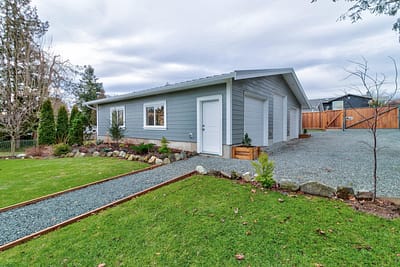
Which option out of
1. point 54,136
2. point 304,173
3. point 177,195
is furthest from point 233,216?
point 54,136

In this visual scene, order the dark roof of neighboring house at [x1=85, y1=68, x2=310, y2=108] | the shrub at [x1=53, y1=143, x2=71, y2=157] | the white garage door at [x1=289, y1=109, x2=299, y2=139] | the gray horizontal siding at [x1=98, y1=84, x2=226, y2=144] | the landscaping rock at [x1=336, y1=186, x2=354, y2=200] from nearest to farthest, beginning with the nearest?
the landscaping rock at [x1=336, y1=186, x2=354, y2=200]
the dark roof of neighboring house at [x1=85, y1=68, x2=310, y2=108]
the gray horizontal siding at [x1=98, y1=84, x2=226, y2=144]
the shrub at [x1=53, y1=143, x2=71, y2=157]
the white garage door at [x1=289, y1=109, x2=299, y2=139]

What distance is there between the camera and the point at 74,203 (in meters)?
3.61

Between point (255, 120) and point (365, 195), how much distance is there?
18.7ft

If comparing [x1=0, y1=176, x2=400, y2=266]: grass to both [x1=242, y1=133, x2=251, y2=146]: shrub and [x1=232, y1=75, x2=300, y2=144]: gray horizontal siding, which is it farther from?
[x1=242, y1=133, x2=251, y2=146]: shrub

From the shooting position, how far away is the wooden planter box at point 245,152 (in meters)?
6.43

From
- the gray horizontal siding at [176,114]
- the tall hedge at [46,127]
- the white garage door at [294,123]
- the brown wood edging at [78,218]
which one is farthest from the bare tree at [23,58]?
the white garage door at [294,123]

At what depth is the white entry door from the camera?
705cm

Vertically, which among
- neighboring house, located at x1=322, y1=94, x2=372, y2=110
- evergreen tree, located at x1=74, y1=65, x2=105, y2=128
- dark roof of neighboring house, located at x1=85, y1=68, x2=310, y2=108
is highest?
evergreen tree, located at x1=74, y1=65, x2=105, y2=128

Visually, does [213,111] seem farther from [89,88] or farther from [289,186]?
[89,88]

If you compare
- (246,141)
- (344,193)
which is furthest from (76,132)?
(344,193)

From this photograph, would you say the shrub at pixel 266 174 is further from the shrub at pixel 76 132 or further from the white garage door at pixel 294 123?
the shrub at pixel 76 132

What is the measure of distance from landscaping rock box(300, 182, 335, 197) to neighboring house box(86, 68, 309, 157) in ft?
11.4

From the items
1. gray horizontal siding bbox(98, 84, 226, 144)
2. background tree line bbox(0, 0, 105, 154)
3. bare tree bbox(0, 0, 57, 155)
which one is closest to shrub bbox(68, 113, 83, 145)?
background tree line bbox(0, 0, 105, 154)

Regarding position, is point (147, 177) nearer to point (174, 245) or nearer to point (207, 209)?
point (207, 209)
